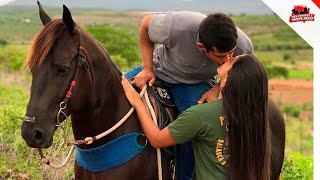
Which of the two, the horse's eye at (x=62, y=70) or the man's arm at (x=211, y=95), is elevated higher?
the horse's eye at (x=62, y=70)

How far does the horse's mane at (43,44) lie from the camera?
8.63 feet

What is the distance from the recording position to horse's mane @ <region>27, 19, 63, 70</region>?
8.63 feet

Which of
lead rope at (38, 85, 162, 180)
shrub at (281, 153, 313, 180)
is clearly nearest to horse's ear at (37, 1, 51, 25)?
lead rope at (38, 85, 162, 180)

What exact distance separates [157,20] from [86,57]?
0.70m

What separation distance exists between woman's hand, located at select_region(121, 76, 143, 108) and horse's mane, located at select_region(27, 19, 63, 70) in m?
0.60

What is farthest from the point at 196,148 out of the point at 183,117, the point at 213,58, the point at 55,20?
the point at 55,20

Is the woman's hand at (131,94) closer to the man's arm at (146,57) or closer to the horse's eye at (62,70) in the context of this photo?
the man's arm at (146,57)

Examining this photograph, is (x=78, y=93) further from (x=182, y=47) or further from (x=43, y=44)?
(x=182, y=47)

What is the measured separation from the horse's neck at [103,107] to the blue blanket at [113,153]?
4 centimetres

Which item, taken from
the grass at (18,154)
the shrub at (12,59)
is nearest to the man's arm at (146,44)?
the grass at (18,154)

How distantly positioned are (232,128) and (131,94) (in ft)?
→ 2.14

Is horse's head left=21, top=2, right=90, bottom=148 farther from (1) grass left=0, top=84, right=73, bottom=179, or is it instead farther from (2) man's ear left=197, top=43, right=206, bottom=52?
(1) grass left=0, top=84, right=73, bottom=179

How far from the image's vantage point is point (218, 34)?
294 centimetres

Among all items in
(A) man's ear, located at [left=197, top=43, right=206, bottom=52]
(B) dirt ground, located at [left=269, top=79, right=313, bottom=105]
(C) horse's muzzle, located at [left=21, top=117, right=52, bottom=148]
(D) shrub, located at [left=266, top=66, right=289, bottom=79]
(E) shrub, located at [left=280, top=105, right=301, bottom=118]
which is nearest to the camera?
(C) horse's muzzle, located at [left=21, top=117, right=52, bottom=148]
